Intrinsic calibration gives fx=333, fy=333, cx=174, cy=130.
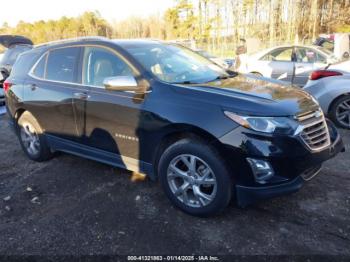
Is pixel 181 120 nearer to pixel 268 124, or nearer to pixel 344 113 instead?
pixel 268 124

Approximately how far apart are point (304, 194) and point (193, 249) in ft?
4.90

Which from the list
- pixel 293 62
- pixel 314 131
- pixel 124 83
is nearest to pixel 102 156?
pixel 124 83

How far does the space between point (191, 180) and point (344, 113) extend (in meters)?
3.85

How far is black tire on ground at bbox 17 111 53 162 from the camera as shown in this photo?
4.70 m

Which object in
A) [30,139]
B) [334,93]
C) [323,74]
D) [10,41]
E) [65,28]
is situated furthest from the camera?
[65,28]

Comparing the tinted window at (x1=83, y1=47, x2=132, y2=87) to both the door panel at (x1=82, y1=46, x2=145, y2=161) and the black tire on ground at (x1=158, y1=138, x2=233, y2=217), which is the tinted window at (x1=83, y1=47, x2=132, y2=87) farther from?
the black tire on ground at (x1=158, y1=138, x2=233, y2=217)

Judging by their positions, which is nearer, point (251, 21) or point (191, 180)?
point (191, 180)

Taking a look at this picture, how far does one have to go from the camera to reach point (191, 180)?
10.5ft

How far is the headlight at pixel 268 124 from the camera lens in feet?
9.14

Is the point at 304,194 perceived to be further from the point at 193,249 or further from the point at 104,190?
the point at 104,190

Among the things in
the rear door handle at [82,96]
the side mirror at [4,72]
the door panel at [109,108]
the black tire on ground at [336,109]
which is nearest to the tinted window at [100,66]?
the door panel at [109,108]

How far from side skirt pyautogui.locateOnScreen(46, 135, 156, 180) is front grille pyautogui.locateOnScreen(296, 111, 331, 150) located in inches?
61.0

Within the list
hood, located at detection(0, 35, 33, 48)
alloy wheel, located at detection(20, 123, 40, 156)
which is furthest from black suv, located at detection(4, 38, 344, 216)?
hood, located at detection(0, 35, 33, 48)

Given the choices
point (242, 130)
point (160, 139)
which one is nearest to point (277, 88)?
point (242, 130)
